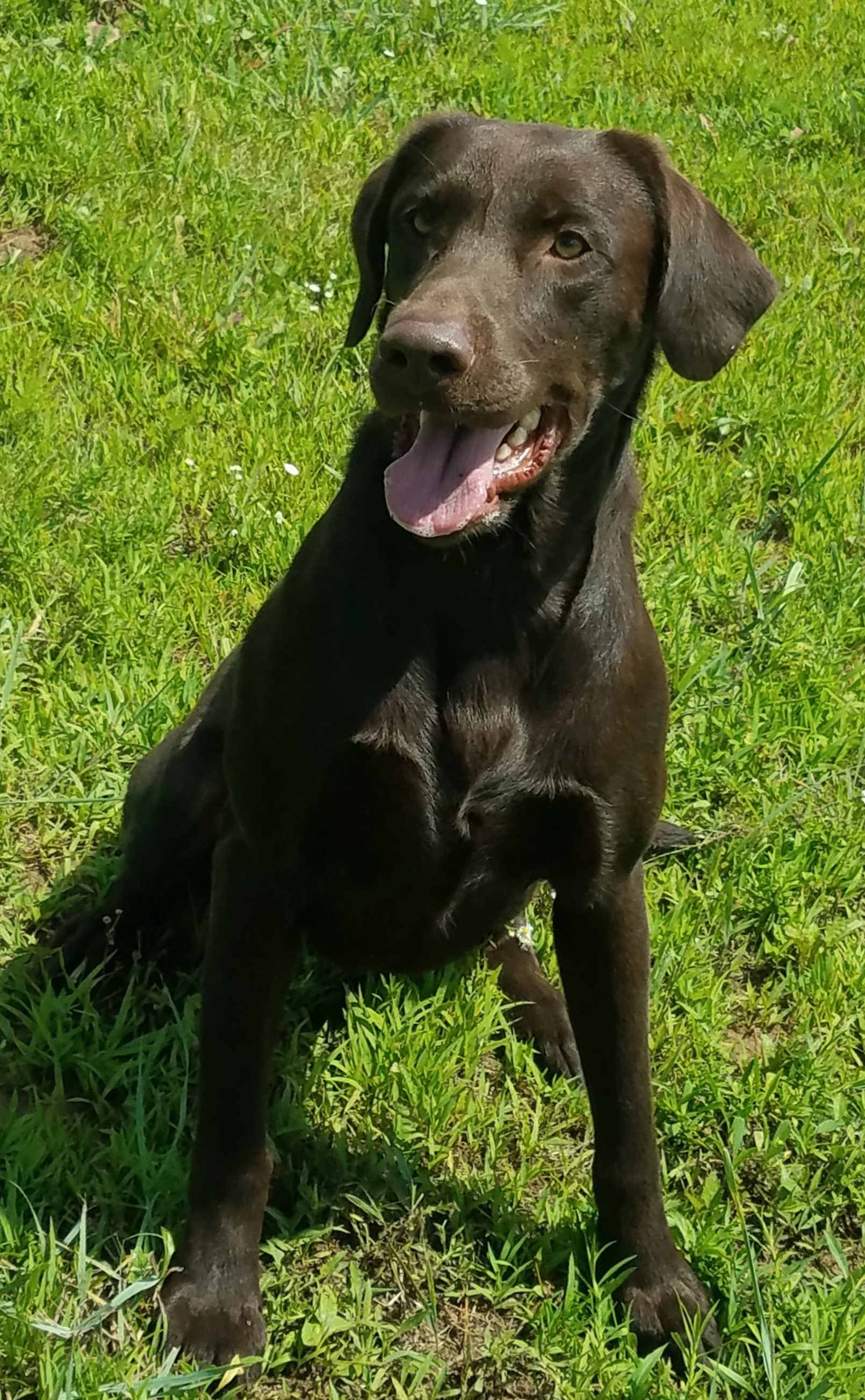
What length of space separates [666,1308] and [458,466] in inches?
56.5

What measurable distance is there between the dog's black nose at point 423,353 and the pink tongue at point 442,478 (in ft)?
0.41

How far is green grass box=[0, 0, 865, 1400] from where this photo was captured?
2375mm

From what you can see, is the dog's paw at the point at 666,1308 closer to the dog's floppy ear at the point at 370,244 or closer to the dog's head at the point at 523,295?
the dog's head at the point at 523,295

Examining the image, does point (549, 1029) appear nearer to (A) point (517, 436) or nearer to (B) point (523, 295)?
(A) point (517, 436)

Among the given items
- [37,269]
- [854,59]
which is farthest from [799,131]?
[37,269]

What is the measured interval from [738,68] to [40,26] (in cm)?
310

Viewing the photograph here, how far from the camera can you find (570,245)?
2.18m

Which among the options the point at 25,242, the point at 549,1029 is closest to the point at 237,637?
the point at 549,1029

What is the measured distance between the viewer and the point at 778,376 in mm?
4578

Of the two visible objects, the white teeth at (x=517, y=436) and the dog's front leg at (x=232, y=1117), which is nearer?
the white teeth at (x=517, y=436)

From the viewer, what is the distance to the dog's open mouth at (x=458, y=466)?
1979 mm

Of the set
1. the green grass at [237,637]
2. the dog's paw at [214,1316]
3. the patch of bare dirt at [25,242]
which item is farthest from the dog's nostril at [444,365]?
the patch of bare dirt at [25,242]

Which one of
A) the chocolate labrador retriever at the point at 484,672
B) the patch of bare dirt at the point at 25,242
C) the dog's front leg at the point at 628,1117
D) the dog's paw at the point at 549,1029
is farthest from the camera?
the patch of bare dirt at the point at 25,242

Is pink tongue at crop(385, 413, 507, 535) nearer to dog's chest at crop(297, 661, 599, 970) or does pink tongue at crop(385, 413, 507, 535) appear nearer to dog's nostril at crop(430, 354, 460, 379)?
dog's nostril at crop(430, 354, 460, 379)
